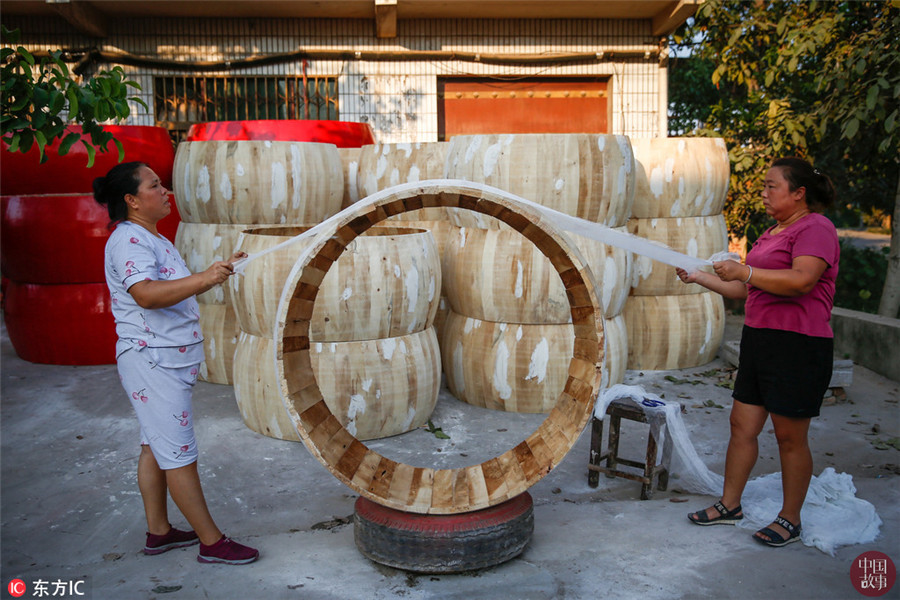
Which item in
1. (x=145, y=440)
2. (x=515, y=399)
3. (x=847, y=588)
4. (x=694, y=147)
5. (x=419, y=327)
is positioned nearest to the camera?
(x=847, y=588)

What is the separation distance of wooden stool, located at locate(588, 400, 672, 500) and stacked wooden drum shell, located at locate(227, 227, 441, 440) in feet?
3.84

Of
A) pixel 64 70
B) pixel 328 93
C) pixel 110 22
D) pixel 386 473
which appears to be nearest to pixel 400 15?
pixel 328 93

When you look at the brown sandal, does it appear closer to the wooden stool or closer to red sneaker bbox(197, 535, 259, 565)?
the wooden stool

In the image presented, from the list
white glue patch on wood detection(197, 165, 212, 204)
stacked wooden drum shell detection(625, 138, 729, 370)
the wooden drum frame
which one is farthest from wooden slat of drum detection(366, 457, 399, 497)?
stacked wooden drum shell detection(625, 138, 729, 370)

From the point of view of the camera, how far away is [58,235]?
6160 millimetres

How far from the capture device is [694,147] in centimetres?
593

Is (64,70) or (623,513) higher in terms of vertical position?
(64,70)

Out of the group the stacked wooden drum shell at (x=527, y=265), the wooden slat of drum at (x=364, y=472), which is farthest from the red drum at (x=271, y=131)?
the wooden slat of drum at (x=364, y=472)

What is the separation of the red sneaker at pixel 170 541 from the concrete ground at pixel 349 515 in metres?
0.06

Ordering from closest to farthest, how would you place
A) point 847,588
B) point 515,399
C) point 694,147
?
point 847,588, point 515,399, point 694,147

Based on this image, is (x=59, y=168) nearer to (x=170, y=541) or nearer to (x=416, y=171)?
(x=416, y=171)

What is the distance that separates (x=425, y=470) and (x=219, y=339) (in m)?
2.74

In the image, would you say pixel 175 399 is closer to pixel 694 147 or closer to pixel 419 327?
pixel 419 327

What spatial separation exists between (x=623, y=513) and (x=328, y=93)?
776 centimetres
